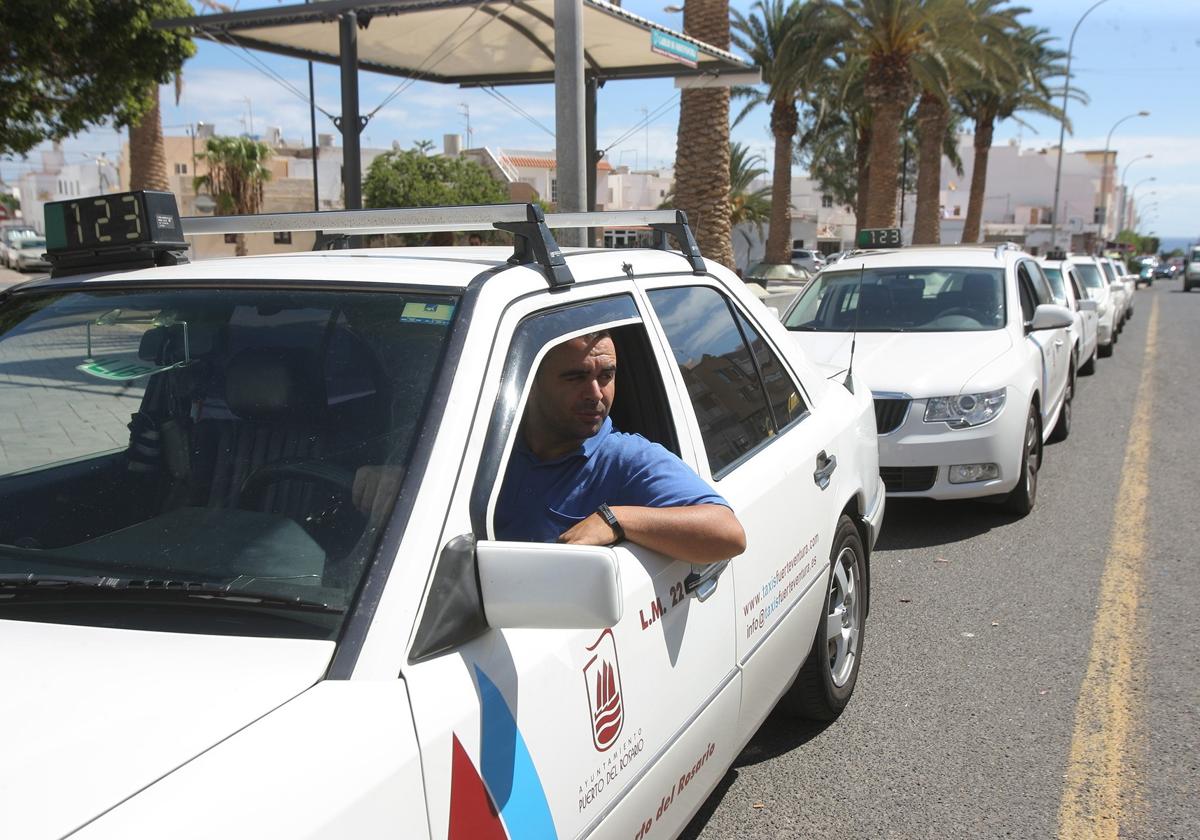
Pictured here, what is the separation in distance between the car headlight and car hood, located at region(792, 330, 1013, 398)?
0.06 metres

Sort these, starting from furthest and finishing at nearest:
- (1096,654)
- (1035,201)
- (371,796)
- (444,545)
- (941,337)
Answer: (1035,201) < (941,337) < (1096,654) < (444,545) < (371,796)

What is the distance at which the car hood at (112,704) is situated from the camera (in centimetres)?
137

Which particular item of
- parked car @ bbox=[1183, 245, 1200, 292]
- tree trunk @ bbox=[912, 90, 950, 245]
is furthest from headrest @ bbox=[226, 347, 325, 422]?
parked car @ bbox=[1183, 245, 1200, 292]

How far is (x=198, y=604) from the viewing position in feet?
6.01

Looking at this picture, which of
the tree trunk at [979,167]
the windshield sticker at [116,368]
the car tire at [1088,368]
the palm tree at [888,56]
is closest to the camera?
the windshield sticker at [116,368]

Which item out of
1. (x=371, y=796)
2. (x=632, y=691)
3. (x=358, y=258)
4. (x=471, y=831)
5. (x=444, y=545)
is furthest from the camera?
(x=358, y=258)

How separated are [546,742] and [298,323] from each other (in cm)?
107

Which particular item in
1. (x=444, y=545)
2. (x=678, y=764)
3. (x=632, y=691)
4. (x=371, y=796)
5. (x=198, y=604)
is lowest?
(x=678, y=764)

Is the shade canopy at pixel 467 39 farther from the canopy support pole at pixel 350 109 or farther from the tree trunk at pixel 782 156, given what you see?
the tree trunk at pixel 782 156

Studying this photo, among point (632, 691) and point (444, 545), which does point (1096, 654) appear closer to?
point (632, 691)

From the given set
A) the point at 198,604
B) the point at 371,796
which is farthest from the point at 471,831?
the point at 198,604

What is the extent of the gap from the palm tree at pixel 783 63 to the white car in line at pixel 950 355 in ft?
59.0

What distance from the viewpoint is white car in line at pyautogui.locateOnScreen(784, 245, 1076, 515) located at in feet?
21.2

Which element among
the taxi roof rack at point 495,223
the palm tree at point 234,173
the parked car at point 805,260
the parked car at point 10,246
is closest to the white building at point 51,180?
the parked car at point 10,246
